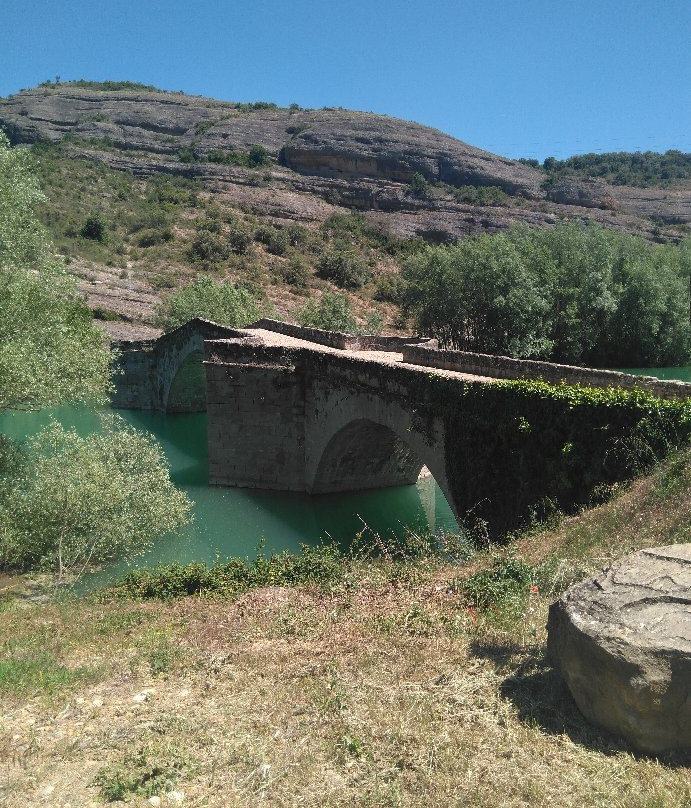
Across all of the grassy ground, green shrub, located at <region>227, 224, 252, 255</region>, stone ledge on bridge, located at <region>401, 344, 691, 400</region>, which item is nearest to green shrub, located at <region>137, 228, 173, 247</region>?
green shrub, located at <region>227, 224, 252, 255</region>

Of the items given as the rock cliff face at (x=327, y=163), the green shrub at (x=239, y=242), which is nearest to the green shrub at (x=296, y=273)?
the green shrub at (x=239, y=242)

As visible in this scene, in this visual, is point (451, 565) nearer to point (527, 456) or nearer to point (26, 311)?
point (527, 456)

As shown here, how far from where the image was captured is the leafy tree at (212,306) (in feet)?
114

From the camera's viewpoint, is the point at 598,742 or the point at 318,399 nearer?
the point at 598,742

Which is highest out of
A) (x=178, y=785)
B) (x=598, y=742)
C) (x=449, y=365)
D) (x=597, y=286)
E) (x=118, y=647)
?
(x=597, y=286)

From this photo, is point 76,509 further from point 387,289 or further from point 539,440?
point 387,289

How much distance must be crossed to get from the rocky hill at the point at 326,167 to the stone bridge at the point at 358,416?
165 feet

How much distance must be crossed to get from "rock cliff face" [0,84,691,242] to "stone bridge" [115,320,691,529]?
167 ft

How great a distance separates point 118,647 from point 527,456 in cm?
599

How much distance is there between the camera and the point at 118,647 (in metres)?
6.66

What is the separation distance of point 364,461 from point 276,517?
3063 millimetres

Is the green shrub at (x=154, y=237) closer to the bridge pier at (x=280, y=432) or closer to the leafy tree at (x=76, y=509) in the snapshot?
the bridge pier at (x=280, y=432)

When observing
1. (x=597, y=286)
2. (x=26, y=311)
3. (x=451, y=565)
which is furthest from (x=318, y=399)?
(x=597, y=286)

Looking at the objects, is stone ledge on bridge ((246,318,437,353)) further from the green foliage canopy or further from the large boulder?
the large boulder
